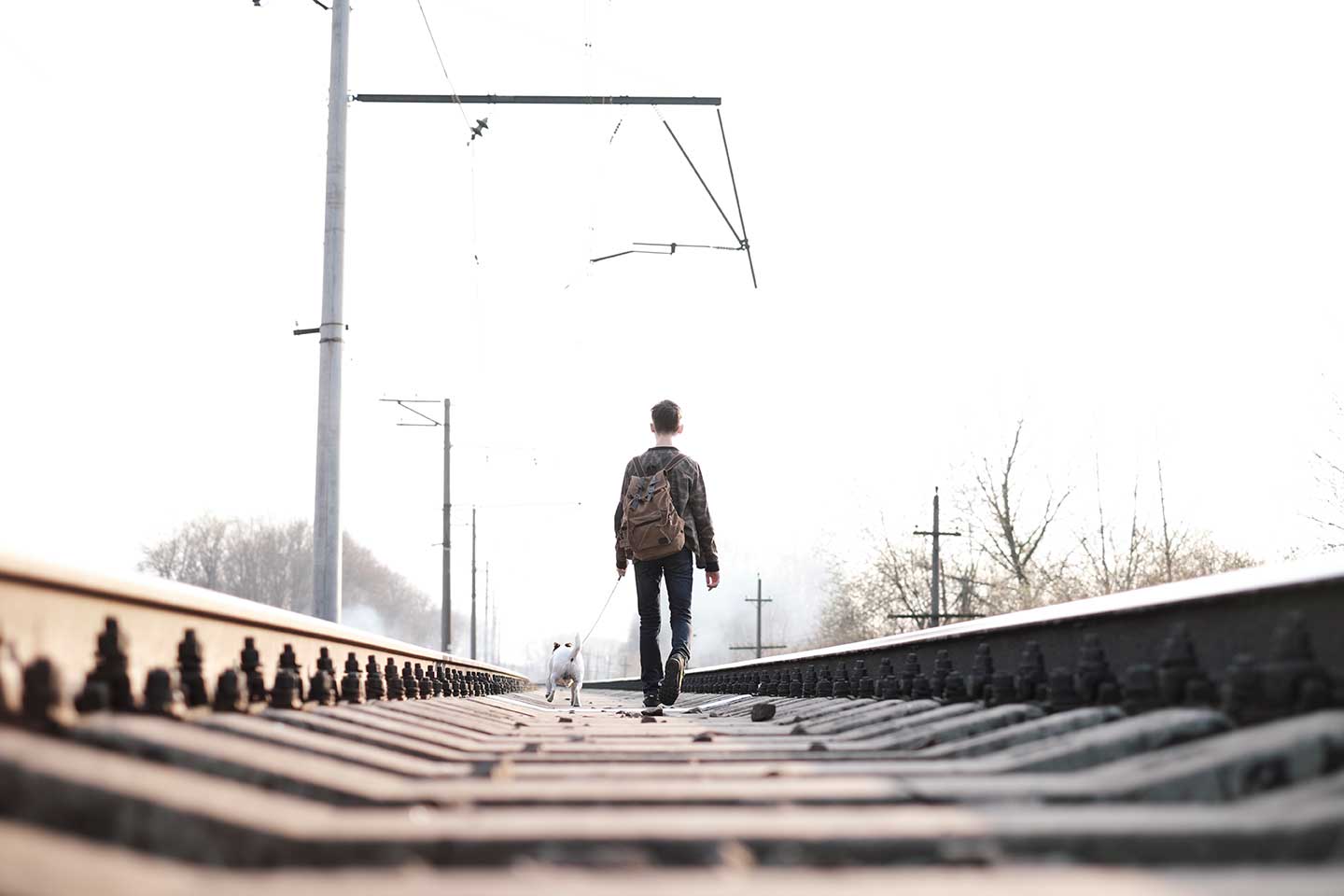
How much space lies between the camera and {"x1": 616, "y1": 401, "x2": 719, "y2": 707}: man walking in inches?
318

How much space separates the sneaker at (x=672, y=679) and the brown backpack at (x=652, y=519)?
2.21ft

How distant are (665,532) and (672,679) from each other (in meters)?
1.07

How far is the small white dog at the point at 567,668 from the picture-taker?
45.5 feet

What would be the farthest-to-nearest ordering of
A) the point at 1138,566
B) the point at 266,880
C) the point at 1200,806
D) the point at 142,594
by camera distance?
1. the point at 1138,566
2. the point at 142,594
3. the point at 1200,806
4. the point at 266,880

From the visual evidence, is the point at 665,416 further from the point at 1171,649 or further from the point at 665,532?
the point at 1171,649

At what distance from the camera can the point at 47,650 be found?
2439mm

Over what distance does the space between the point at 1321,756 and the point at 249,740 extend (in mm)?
1941

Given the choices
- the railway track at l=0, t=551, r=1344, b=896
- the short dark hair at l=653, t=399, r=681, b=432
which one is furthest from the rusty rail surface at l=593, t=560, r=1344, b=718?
the short dark hair at l=653, t=399, r=681, b=432

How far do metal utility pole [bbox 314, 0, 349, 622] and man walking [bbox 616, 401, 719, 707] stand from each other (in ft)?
8.44

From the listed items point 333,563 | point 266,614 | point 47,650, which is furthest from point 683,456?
point 47,650

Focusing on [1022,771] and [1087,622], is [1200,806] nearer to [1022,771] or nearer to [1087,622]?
[1022,771]

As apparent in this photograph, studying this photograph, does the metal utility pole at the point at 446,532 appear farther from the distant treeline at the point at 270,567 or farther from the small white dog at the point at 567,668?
the distant treeline at the point at 270,567

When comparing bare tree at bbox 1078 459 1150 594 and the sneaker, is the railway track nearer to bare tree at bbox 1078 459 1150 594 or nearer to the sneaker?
the sneaker

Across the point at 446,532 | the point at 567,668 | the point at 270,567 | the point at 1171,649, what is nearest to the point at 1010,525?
the point at 446,532
